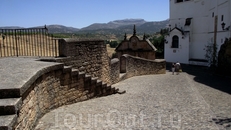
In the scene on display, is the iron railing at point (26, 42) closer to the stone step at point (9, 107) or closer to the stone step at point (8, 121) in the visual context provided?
the stone step at point (9, 107)

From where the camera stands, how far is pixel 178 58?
125 feet

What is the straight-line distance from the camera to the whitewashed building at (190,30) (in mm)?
34325

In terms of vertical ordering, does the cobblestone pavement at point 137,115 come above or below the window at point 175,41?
below

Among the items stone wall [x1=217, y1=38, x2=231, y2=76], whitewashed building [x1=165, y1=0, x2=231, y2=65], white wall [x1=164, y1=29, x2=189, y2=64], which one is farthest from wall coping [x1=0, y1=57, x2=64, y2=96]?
white wall [x1=164, y1=29, x2=189, y2=64]

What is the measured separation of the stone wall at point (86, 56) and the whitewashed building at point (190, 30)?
2361 centimetres

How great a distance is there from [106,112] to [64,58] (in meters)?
2.67

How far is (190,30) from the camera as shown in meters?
37.2

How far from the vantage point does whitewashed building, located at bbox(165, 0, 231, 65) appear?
34.3m

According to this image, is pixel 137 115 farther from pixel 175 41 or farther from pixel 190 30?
pixel 175 41

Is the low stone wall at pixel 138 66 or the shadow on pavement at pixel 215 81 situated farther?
the low stone wall at pixel 138 66

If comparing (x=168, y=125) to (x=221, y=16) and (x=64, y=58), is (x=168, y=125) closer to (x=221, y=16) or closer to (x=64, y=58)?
(x=64, y=58)

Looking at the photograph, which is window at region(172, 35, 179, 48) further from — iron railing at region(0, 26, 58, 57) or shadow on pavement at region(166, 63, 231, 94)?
iron railing at region(0, 26, 58, 57)

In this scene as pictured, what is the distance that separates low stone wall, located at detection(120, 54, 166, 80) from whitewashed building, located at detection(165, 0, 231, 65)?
11104 millimetres

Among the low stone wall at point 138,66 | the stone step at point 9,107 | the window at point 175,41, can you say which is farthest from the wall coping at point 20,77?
the window at point 175,41
